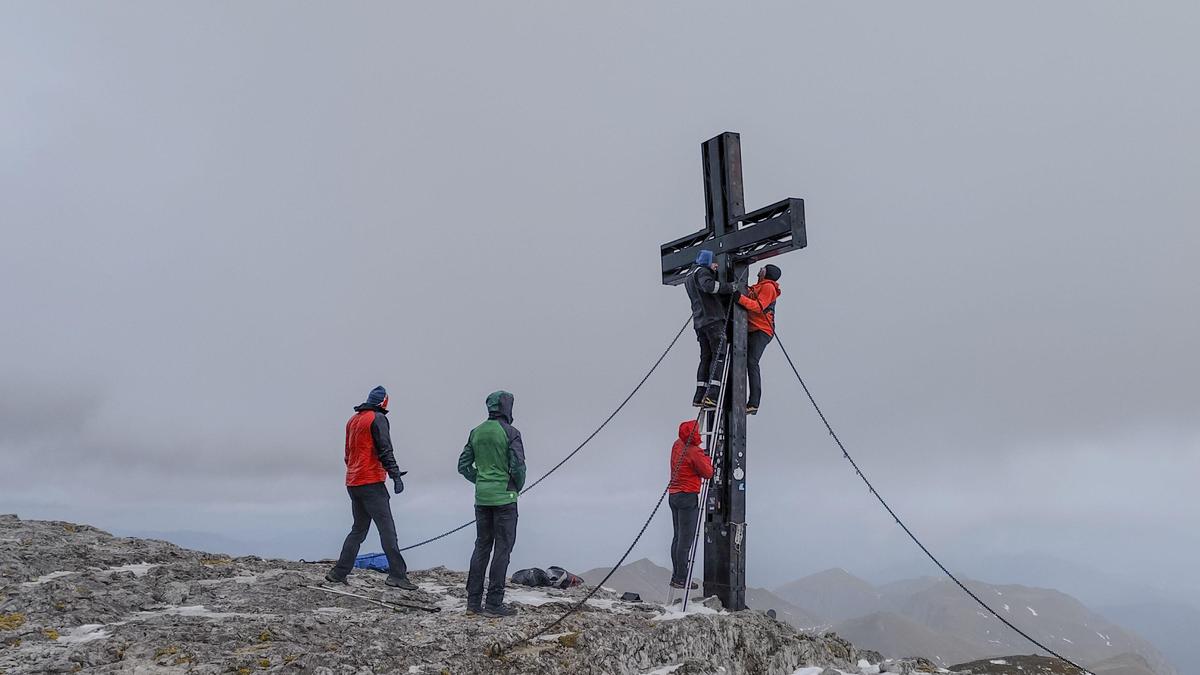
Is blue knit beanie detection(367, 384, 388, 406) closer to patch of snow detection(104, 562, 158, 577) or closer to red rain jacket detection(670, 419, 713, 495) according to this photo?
patch of snow detection(104, 562, 158, 577)

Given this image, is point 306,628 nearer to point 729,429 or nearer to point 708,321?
point 729,429

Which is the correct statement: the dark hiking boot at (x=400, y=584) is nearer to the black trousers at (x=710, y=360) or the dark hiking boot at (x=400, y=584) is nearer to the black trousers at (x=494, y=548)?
the black trousers at (x=494, y=548)

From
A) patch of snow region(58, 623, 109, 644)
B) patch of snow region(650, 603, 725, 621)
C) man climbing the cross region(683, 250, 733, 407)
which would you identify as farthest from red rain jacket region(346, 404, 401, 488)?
man climbing the cross region(683, 250, 733, 407)

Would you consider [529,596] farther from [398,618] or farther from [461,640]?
[461,640]

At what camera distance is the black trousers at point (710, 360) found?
12.6m

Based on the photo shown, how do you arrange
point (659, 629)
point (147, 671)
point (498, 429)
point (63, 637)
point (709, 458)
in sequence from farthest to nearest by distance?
point (709, 458)
point (498, 429)
point (659, 629)
point (63, 637)
point (147, 671)

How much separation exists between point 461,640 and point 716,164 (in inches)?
361

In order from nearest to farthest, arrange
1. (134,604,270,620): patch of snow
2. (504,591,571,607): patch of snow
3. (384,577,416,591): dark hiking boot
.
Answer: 1. (134,604,270,620): patch of snow
2. (504,591,571,607): patch of snow
3. (384,577,416,591): dark hiking boot

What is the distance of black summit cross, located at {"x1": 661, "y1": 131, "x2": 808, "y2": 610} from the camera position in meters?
12.1

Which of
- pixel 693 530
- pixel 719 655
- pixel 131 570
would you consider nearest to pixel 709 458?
pixel 693 530

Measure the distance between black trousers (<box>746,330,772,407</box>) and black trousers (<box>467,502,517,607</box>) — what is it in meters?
4.93

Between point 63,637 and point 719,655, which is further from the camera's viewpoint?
point 719,655

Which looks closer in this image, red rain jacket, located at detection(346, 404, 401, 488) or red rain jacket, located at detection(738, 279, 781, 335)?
red rain jacket, located at detection(346, 404, 401, 488)

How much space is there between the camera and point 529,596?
11.8 metres
